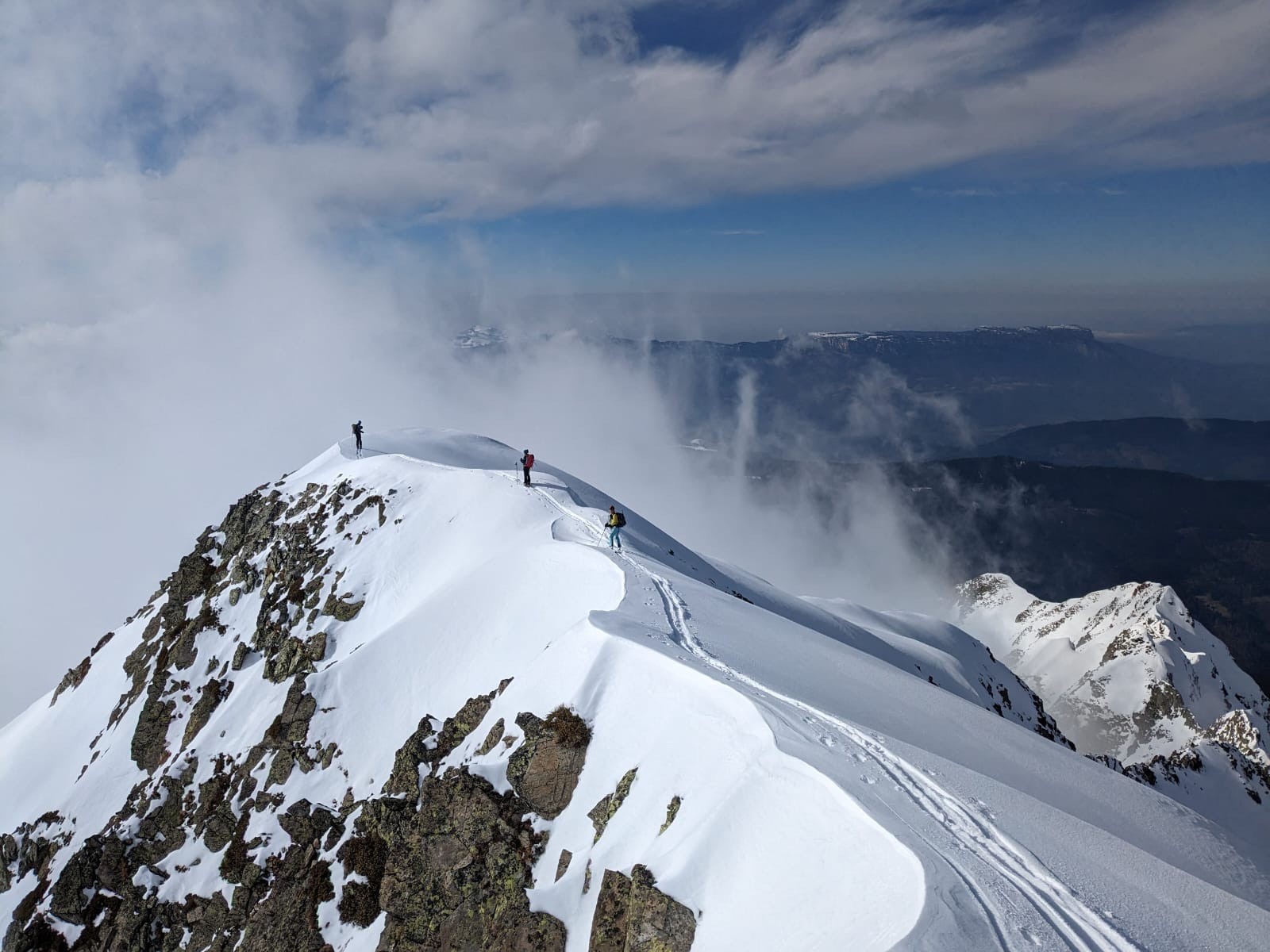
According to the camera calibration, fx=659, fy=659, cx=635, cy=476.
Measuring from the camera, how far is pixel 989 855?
33.4 ft

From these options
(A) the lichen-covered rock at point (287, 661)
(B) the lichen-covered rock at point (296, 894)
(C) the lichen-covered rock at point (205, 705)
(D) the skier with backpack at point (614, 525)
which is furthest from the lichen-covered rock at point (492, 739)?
(C) the lichen-covered rock at point (205, 705)

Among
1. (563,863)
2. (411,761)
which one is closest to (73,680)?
(411,761)

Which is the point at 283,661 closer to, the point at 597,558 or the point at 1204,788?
the point at 597,558

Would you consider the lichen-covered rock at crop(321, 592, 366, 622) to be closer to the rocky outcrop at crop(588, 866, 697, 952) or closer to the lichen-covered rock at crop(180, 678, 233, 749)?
the lichen-covered rock at crop(180, 678, 233, 749)

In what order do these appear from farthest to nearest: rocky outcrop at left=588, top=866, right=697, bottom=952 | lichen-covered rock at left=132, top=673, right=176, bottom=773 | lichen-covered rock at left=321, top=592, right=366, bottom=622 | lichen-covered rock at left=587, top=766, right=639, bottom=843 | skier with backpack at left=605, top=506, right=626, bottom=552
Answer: lichen-covered rock at left=132, top=673, right=176, bottom=773, lichen-covered rock at left=321, top=592, right=366, bottom=622, skier with backpack at left=605, top=506, right=626, bottom=552, lichen-covered rock at left=587, top=766, right=639, bottom=843, rocky outcrop at left=588, top=866, right=697, bottom=952

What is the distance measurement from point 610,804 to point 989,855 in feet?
23.8

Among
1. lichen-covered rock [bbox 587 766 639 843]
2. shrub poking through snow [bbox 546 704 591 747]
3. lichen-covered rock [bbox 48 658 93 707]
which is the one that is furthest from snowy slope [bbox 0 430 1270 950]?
lichen-covered rock [bbox 48 658 93 707]

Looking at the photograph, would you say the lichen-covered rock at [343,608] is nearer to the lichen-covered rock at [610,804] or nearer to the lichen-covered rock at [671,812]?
the lichen-covered rock at [610,804]

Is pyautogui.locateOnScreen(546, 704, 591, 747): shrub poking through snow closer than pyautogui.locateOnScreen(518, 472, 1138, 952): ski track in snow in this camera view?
No

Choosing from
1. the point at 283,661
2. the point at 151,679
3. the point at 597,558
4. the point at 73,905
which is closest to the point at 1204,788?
the point at 597,558

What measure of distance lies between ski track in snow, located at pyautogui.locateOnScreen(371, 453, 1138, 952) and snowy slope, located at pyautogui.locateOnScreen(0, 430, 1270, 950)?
0.06 metres

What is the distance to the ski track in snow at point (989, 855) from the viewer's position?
28.5 feet

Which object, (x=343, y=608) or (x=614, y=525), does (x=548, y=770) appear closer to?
(x=614, y=525)

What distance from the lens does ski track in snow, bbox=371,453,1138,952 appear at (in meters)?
8.65
